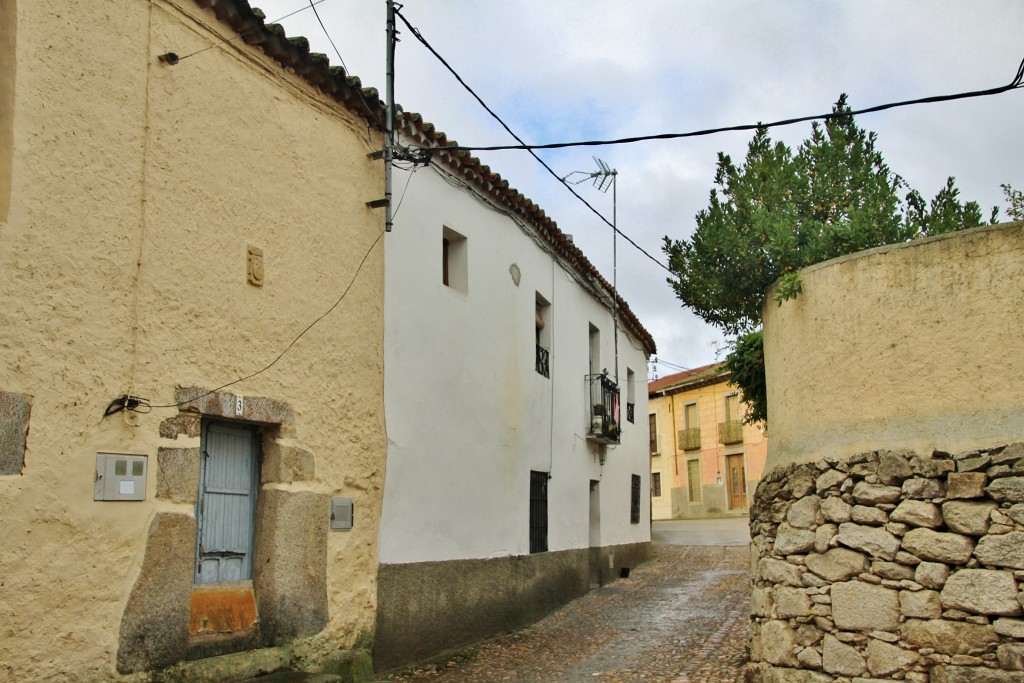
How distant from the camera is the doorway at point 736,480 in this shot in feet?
100

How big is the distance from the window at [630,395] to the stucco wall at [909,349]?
1033 cm

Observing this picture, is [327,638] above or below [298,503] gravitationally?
below

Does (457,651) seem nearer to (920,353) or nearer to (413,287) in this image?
(413,287)

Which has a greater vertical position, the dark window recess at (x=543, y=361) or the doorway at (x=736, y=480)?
the dark window recess at (x=543, y=361)

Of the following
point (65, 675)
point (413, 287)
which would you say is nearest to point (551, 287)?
point (413, 287)

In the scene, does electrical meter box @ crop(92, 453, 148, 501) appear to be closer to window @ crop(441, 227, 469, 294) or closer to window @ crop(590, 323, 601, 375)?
window @ crop(441, 227, 469, 294)

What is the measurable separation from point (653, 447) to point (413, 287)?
86.3ft

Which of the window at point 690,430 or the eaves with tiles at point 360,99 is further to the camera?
the window at point 690,430

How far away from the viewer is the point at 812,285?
22.7ft

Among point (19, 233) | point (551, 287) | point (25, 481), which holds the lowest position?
point (25, 481)

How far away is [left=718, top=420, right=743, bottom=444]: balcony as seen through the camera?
30.3 m

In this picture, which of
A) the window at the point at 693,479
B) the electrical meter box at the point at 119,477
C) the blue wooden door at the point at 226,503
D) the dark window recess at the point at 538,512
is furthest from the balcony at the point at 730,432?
the electrical meter box at the point at 119,477

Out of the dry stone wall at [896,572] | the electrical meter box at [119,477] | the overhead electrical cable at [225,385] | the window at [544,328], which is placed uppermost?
the window at [544,328]

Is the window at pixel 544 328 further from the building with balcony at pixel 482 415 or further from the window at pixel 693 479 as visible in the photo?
the window at pixel 693 479
